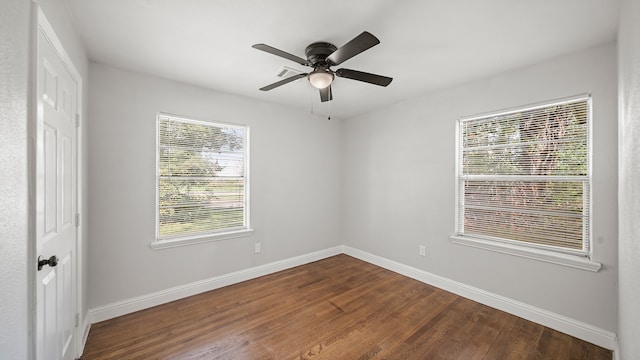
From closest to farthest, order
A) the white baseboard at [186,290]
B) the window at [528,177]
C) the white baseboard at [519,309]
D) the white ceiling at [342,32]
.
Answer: the white ceiling at [342,32]
the white baseboard at [519,309]
the window at [528,177]
the white baseboard at [186,290]

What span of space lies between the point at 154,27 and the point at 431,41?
2237mm

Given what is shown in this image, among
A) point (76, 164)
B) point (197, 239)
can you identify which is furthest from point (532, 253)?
point (76, 164)

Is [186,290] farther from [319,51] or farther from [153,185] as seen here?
[319,51]

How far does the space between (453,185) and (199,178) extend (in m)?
3.22

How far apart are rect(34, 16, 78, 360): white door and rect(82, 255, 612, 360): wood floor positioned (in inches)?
Result: 23.9

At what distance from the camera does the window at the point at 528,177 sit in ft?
7.48

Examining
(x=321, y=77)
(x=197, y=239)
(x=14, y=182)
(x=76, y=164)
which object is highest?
(x=321, y=77)

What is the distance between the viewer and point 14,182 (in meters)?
0.94

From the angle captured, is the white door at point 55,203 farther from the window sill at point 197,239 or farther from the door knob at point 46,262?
the window sill at point 197,239

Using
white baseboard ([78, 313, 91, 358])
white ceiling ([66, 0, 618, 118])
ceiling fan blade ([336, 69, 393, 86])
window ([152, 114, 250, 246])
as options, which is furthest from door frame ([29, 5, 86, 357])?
Answer: ceiling fan blade ([336, 69, 393, 86])

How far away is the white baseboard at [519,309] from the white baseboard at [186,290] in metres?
1.61

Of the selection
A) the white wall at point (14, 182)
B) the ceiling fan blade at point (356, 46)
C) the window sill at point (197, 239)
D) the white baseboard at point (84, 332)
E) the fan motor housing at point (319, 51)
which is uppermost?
the fan motor housing at point (319, 51)

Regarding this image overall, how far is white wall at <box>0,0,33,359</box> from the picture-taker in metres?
0.85

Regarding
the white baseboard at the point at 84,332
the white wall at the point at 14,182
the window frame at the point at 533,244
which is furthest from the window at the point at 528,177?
the white baseboard at the point at 84,332
